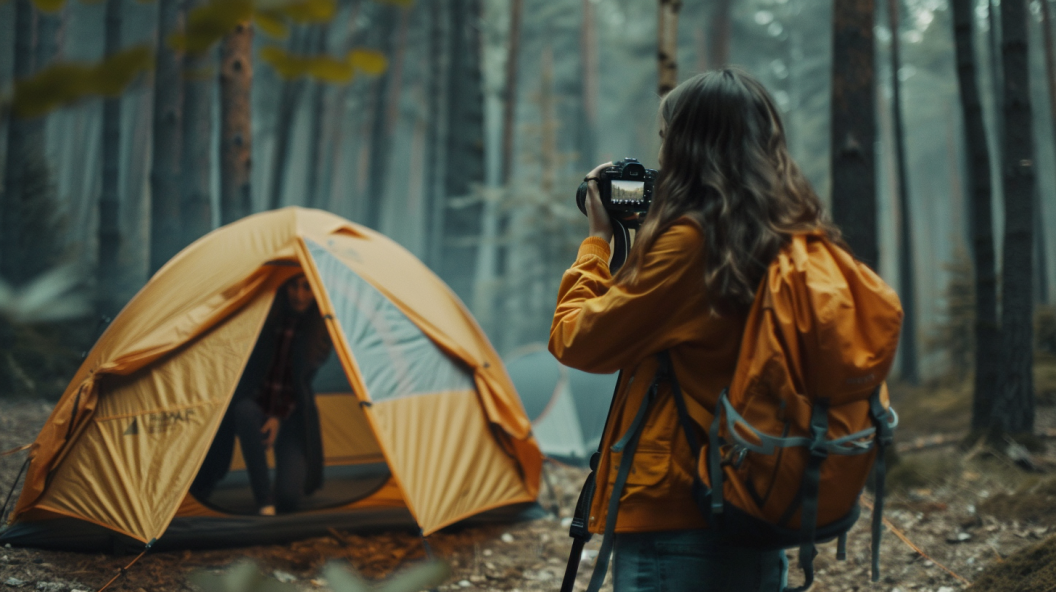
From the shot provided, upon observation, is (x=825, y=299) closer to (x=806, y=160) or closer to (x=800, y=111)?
(x=806, y=160)

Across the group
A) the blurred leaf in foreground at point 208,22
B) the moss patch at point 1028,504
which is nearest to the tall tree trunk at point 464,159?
the moss patch at point 1028,504

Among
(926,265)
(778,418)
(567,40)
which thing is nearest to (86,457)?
(778,418)

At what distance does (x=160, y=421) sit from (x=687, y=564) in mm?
3573

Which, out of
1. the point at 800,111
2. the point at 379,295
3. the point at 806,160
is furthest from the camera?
the point at 800,111

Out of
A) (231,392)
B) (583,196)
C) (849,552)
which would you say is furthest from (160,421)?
(849,552)

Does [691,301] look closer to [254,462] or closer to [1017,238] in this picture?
[254,462]

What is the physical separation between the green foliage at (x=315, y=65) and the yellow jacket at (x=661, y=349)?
36.8 inches

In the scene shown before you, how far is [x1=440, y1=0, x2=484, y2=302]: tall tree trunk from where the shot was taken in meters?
13.9

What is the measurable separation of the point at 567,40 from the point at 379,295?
23.6 metres

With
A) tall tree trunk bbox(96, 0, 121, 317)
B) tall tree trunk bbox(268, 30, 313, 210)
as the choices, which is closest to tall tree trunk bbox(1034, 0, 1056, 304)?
tall tree trunk bbox(96, 0, 121, 317)

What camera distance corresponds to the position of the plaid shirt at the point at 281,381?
16.4 feet

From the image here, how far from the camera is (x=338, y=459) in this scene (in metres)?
5.92

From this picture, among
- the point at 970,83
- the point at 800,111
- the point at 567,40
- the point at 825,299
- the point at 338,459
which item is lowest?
the point at 338,459

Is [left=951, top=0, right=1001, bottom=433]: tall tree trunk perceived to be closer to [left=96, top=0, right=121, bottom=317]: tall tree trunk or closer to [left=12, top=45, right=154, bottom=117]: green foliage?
[left=12, top=45, right=154, bottom=117]: green foliage
